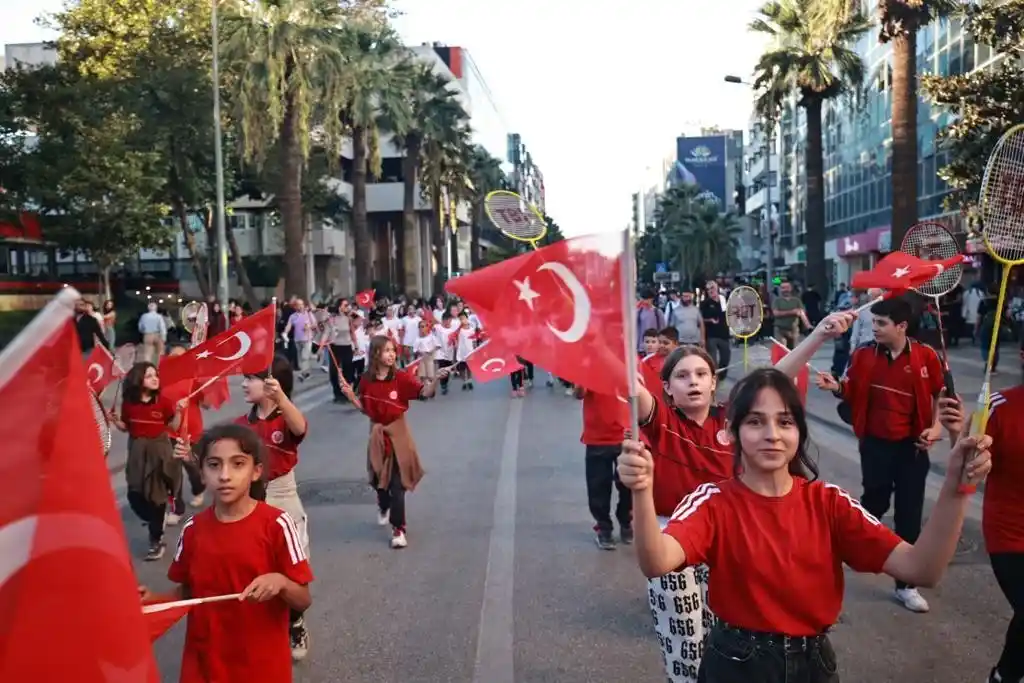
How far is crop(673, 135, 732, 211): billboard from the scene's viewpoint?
138 meters

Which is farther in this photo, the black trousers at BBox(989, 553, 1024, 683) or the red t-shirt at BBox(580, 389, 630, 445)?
the red t-shirt at BBox(580, 389, 630, 445)

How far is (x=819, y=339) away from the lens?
4043 mm

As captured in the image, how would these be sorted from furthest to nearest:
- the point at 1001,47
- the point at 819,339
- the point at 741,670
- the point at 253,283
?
1. the point at 253,283
2. the point at 1001,47
3. the point at 819,339
4. the point at 741,670

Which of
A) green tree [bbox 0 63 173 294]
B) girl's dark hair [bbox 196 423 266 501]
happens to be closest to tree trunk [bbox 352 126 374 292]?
green tree [bbox 0 63 173 294]

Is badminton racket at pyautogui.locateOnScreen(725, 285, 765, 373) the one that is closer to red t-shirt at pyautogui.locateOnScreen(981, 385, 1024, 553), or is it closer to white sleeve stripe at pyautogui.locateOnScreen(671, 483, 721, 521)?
red t-shirt at pyautogui.locateOnScreen(981, 385, 1024, 553)

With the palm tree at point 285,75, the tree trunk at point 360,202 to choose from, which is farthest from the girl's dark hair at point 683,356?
the tree trunk at point 360,202

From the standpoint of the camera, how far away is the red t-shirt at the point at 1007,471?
14.1 feet

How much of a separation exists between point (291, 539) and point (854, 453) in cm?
1000

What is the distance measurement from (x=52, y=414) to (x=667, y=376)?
331cm

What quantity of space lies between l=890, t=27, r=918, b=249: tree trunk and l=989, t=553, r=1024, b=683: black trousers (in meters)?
15.8

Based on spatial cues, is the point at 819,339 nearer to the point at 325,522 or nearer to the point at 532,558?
the point at 532,558

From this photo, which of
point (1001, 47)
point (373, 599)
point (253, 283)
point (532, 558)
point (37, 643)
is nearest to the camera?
point (37, 643)

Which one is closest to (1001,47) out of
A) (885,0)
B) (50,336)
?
(885,0)

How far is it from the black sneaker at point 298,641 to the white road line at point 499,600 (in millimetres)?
916
